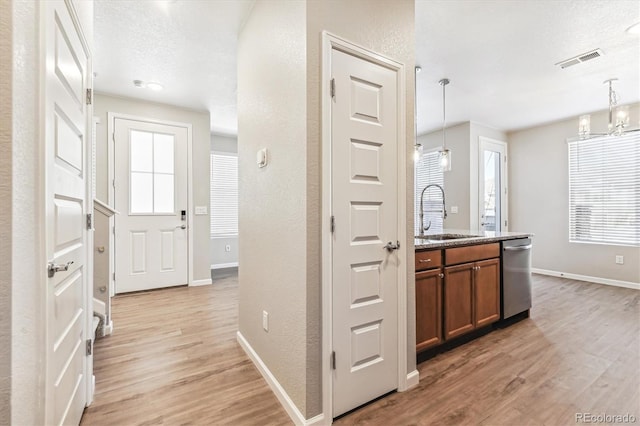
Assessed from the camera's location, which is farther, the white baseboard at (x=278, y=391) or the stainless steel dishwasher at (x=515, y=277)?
the stainless steel dishwasher at (x=515, y=277)

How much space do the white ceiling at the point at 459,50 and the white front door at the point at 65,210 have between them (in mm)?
1029

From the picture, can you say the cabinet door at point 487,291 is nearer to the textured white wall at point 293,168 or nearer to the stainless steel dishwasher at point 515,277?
the stainless steel dishwasher at point 515,277

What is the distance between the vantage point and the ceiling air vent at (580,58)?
281 centimetres

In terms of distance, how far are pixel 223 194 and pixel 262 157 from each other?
4.21 m

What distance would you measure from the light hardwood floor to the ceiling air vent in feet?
8.73

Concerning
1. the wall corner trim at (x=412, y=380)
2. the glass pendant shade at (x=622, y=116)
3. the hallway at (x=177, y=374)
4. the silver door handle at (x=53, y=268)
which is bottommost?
the hallway at (x=177, y=374)

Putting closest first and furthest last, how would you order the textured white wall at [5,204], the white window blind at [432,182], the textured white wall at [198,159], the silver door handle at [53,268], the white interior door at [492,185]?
the textured white wall at [5,204] → the silver door handle at [53,268] → the textured white wall at [198,159] → the white interior door at [492,185] → the white window blind at [432,182]

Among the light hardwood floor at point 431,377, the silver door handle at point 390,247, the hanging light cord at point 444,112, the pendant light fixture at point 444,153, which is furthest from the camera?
the hanging light cord at point 444,112

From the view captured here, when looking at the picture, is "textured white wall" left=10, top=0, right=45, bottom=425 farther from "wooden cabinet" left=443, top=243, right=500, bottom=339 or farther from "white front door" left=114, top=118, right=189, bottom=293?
"white front door" left=114, top=118, right=189, bottom=293

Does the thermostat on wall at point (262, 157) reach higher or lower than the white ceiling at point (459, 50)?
lower

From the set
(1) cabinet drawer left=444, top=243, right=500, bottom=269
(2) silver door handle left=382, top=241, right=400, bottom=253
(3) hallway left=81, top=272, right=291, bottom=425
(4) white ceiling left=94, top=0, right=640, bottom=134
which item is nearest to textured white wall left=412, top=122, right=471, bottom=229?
(4) white ceiling left=94, top=0, right=640, bottom=134

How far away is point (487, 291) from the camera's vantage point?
8.75 ft

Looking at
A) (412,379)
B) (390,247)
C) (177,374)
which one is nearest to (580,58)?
(390,247)

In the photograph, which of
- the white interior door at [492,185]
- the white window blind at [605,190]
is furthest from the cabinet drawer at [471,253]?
the white window blind at [605,190]
